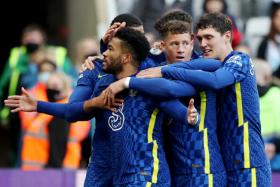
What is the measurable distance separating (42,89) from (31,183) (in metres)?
1.76

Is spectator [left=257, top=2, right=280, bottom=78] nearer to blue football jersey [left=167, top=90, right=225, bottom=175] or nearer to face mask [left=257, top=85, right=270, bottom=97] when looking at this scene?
face mask [left=257, top=85, right=270, bottom=97]

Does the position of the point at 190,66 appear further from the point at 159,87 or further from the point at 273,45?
the point at 273,45

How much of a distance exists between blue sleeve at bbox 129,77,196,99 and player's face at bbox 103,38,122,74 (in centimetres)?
23

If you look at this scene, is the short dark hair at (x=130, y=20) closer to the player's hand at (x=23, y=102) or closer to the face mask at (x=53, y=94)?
the player's hand at (x=23, y=102)

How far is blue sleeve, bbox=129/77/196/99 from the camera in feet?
27.8

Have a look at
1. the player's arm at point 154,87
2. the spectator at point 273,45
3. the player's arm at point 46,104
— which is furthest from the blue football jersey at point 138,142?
the spectator at point 273,45

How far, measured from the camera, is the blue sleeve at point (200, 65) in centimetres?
866

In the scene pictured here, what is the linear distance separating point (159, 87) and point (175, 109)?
194 millimetres

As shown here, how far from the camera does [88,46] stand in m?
13.6

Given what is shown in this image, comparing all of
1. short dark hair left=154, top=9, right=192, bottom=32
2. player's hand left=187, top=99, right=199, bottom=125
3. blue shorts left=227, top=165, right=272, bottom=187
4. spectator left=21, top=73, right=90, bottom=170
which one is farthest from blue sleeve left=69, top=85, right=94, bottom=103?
spectator left=21, top=73, right=90, bottom=170

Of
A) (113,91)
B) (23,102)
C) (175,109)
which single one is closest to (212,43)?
(175,109)

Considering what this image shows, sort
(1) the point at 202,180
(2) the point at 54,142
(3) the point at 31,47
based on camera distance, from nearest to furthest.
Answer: (1) the point at 202,180, (2) the point at 54,142, (3) the point at 31,47

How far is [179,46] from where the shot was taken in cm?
889

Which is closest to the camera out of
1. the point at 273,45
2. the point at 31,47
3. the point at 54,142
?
the point at 54,142
